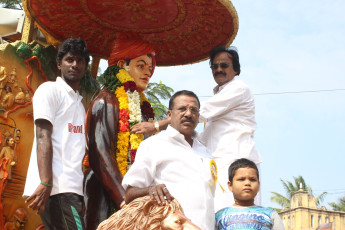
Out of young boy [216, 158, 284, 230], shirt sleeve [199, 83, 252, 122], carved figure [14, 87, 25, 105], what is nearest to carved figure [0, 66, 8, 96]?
carved figure [14, 87, 25, 105]

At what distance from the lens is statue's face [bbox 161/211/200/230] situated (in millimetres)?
2449

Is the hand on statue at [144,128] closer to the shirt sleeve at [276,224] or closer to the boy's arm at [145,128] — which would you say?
the boy's arm at [145,128]

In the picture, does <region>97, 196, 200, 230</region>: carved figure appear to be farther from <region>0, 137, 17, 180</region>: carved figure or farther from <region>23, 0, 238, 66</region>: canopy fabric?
<region>23, 0, 238, 66</region>: canopy fabric

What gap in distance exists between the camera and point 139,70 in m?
4.74

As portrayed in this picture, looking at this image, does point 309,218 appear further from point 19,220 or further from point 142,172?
point 142,172

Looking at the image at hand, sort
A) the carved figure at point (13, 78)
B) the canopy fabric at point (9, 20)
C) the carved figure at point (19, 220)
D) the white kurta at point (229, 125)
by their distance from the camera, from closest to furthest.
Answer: the white kurta at point (229, 125)
the carved figure at point (19, 220)
the carved figure at point (13, 78)
the canopy fabric at point (9, 20)

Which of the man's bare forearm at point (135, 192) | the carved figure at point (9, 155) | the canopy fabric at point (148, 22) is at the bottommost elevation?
the man's bare forearm at point (135, 192)

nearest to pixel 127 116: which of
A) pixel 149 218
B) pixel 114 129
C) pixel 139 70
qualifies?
pixel 114 129

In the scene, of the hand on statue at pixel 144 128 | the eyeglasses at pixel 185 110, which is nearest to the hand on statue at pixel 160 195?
the eyeglasses at pixel 185 110

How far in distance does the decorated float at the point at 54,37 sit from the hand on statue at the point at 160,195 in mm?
2402

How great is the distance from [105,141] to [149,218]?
1713mm

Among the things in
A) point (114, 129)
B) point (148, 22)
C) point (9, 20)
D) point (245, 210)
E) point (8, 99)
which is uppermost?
point (9, 20)

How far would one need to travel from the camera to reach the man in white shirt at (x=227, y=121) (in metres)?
4.09

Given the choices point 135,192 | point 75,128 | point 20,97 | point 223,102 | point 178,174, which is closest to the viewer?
point 135,192
